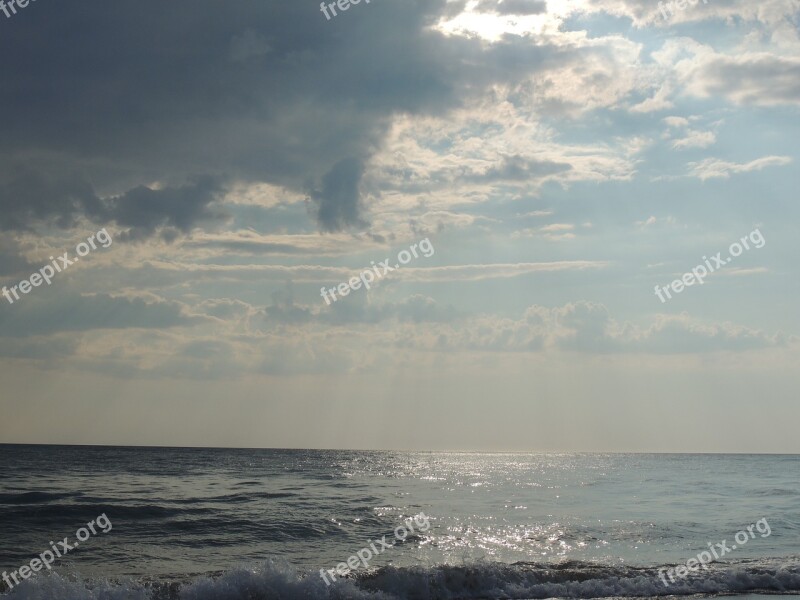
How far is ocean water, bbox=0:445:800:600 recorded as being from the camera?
23.6 metres

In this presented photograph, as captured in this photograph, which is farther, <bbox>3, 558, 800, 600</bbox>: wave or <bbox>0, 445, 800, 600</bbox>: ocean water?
<bbox>0, 445, 800, 600</bbox>: ocean water

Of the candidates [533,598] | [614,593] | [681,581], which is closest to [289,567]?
[533,598]

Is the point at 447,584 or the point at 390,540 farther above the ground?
the point at 390,540

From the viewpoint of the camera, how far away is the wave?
21828 mm

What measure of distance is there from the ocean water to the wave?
5 centimetres

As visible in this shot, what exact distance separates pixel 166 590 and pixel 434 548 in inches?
461

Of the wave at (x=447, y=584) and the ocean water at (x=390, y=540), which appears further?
the ocean water at (x=390, y=540)

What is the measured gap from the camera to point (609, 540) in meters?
32.0

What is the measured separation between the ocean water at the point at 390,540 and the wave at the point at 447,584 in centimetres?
5

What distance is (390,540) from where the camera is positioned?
31.4 meters

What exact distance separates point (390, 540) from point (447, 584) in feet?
24.9

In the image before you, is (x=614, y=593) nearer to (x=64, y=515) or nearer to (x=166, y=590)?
(x=166, y=590)

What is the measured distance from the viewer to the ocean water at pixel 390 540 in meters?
23.6

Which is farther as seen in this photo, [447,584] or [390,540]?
[390,540]
